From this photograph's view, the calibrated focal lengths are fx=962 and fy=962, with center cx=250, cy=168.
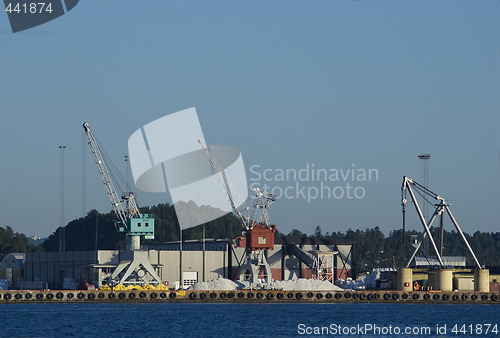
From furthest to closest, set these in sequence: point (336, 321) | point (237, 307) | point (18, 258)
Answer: point (18, 258), point (237, 307), point (336, 321)

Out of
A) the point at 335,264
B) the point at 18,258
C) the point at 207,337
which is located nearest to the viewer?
Answer: the point at 207,337

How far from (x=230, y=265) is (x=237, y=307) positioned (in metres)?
28.4

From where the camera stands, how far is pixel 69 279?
142 meters

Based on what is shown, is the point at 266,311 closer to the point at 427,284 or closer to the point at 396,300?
the point at 396,300

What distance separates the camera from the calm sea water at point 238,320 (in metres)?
83.5

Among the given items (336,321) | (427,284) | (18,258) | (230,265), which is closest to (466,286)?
(427,284)

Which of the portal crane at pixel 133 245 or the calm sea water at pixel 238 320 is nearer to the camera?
the calm sea water at pixel 238 320

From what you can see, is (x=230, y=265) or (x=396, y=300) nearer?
(x=396, y=300)

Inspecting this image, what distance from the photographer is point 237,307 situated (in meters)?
116

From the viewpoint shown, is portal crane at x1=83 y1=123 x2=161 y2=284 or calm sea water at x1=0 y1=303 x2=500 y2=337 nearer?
calm sea water at x1=0 y1=303 x2=500 y2=337

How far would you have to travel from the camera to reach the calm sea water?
83500 millimetres

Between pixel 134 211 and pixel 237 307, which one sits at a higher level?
pixel 134 211

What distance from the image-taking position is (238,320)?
96.0 m

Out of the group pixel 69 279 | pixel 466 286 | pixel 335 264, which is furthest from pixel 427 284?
pixel 69 279
